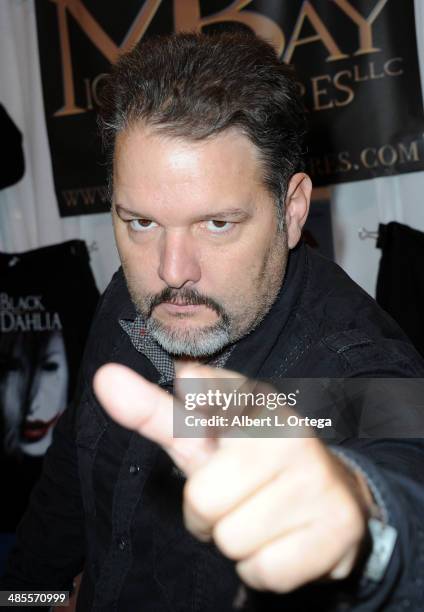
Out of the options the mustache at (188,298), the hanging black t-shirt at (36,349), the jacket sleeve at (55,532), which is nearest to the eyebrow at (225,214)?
the mustache at (188,298)

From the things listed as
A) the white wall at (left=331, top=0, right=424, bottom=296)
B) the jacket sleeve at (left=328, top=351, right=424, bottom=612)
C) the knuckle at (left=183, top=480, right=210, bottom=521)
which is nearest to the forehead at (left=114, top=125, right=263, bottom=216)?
the jacket sleeve at (left=328, top=351, right=424, bottom=612)

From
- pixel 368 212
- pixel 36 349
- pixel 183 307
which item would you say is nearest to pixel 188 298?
pixel 183 307

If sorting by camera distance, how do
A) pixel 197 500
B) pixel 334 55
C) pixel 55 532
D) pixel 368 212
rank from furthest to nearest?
pixel 368 212
pixel 334 55
pixel 55 532
pixel 197 500

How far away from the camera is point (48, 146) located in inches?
91.6

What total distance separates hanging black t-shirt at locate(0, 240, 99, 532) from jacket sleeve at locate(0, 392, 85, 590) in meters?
1.08

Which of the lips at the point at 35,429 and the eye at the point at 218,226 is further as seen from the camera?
the lips at the point at 35,429

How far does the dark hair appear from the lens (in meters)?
0.87

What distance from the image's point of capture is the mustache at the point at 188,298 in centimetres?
89

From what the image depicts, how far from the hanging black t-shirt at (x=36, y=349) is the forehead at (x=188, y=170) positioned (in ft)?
4.67

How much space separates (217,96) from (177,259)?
0.88ft

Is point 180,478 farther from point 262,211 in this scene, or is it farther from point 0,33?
point 0,33

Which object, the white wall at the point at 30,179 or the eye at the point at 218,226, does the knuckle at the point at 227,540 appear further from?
the white wall at the point at 30,179

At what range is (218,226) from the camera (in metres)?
0.88

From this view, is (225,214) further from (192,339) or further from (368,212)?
(368,212)
